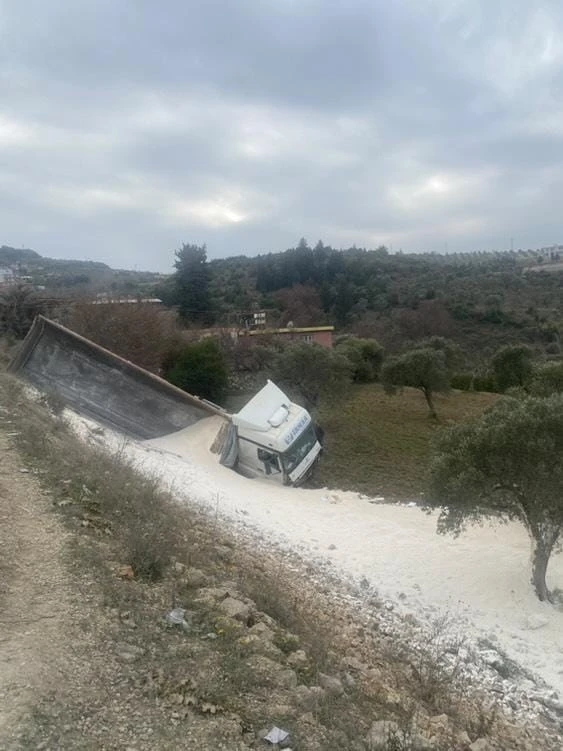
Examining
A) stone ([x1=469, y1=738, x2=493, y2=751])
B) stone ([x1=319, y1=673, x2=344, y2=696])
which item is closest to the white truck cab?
stone ([x1=319, y1=673, x2=344, y2=696])

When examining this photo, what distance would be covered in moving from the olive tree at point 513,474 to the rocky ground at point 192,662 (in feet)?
8.40

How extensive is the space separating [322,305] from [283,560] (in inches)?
2086

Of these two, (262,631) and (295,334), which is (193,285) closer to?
(295,334)

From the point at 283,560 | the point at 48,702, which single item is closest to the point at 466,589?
the point at 283,560

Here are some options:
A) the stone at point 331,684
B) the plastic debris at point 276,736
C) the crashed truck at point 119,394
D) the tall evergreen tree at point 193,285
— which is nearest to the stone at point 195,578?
the stone at point 331,684

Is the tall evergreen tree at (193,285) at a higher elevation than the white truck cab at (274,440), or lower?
higher

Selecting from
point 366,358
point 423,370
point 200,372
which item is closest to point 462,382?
point 366,358

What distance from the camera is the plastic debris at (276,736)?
4.15 m

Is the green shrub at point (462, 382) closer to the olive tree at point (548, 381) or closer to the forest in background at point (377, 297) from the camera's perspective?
the forest in background at point (377, 297)

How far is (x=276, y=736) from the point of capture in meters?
4.18

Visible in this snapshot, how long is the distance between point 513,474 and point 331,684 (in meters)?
5.38

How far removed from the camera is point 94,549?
6297mm

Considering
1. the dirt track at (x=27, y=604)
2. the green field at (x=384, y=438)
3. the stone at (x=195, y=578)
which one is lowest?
the green field at (x=384, y=438)

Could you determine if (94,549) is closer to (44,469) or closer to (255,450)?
(44,469)
